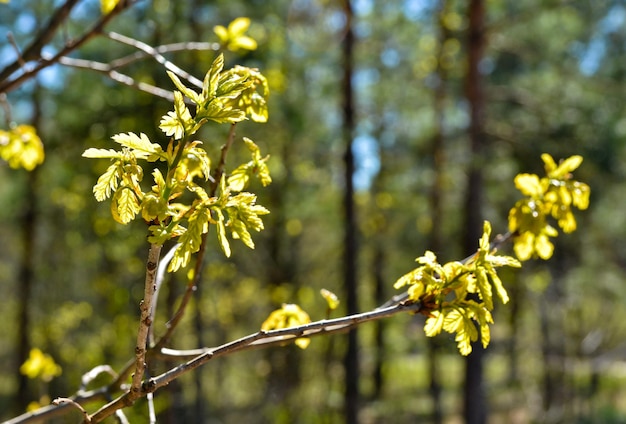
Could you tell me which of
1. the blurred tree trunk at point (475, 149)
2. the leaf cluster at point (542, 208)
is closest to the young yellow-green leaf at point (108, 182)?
the leaf cluster at point (542, 208)

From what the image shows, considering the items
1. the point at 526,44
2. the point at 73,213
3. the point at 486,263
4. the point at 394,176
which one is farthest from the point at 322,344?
the point at 486,263

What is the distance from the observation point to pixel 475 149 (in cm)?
671

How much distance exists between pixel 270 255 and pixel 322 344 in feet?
5.40

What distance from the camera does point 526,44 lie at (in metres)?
10.1

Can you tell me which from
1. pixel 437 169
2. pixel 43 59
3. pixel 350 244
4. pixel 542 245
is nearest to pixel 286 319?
pixel 542 245

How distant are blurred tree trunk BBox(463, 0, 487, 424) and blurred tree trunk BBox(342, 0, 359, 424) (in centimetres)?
131

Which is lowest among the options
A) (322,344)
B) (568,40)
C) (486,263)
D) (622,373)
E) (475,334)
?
(622,373)

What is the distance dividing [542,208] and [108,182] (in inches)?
39.6

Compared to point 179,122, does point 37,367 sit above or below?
below

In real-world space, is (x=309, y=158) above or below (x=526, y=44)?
below

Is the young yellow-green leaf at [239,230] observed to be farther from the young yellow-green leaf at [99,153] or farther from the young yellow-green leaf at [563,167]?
the young yellow-green leaf at [563,167]

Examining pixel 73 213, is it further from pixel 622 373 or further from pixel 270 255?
pixel 622 373

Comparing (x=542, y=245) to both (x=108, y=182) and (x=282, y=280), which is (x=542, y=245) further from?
(x=282, y=280)

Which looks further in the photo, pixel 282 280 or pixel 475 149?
pixel 282 280
